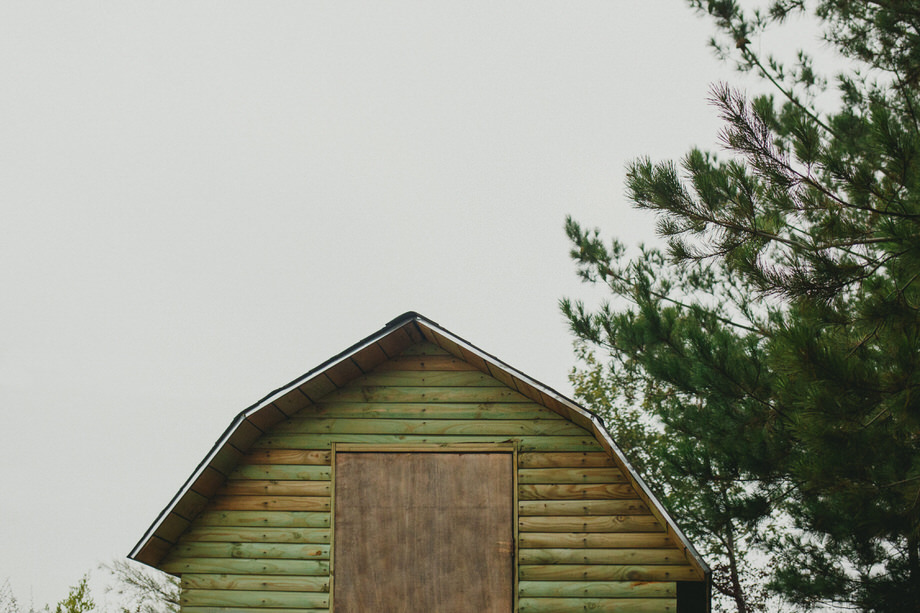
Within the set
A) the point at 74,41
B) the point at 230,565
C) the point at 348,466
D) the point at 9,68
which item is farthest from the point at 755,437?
the point at 9,68

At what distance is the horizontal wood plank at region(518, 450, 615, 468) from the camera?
27.3 feet

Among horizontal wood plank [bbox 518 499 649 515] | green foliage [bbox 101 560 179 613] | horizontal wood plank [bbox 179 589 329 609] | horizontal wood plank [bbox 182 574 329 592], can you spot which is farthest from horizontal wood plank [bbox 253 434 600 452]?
green foliage [bbox 101 560 179 613]

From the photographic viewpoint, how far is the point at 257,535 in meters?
8.33

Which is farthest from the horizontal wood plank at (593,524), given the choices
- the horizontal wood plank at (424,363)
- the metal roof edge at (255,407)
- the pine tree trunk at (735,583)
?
the pine tree trunk at (735,583)

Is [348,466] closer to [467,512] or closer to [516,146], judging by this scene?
[467,512]

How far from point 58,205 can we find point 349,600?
214ft

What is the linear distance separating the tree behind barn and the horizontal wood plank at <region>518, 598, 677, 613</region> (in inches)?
69.2

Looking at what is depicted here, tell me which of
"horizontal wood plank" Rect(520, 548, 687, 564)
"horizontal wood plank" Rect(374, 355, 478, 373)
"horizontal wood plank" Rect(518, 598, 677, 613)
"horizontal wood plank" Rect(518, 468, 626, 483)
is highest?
"horizontal wood plank" Rect(374, 355, 478, 373)

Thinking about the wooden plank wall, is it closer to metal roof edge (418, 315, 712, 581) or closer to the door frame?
the door frame

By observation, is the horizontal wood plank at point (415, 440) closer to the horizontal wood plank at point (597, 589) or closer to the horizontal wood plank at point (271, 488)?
the horizontal wood plank at point (271, 488)

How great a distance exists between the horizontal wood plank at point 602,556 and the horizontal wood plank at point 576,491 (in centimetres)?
48

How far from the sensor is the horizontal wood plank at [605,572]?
7.95 metres

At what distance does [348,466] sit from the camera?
27.9ft

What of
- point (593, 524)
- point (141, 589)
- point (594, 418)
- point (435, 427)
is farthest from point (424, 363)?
point (141, 589)
